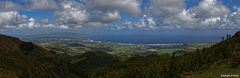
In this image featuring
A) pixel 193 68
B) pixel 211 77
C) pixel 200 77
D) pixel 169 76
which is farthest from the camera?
pixel 193 68

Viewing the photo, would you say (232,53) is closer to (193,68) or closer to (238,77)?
(193,68)

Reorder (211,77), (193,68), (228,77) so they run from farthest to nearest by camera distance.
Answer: (193,68), (211,77), (228,77)

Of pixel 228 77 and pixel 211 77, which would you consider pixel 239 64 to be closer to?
pixel 211 77

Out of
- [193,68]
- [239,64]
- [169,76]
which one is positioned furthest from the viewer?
[193,68]

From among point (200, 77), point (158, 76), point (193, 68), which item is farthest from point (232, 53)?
point (200, 77)

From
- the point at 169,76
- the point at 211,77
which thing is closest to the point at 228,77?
the point at 211,77

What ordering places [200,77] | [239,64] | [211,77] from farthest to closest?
[239,64] < [200,77] < [211,77]

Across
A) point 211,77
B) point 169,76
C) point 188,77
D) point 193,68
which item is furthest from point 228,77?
point 193,68

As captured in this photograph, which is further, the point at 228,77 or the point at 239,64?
the point at 239,64

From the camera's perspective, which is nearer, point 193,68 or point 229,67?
point 229,67
